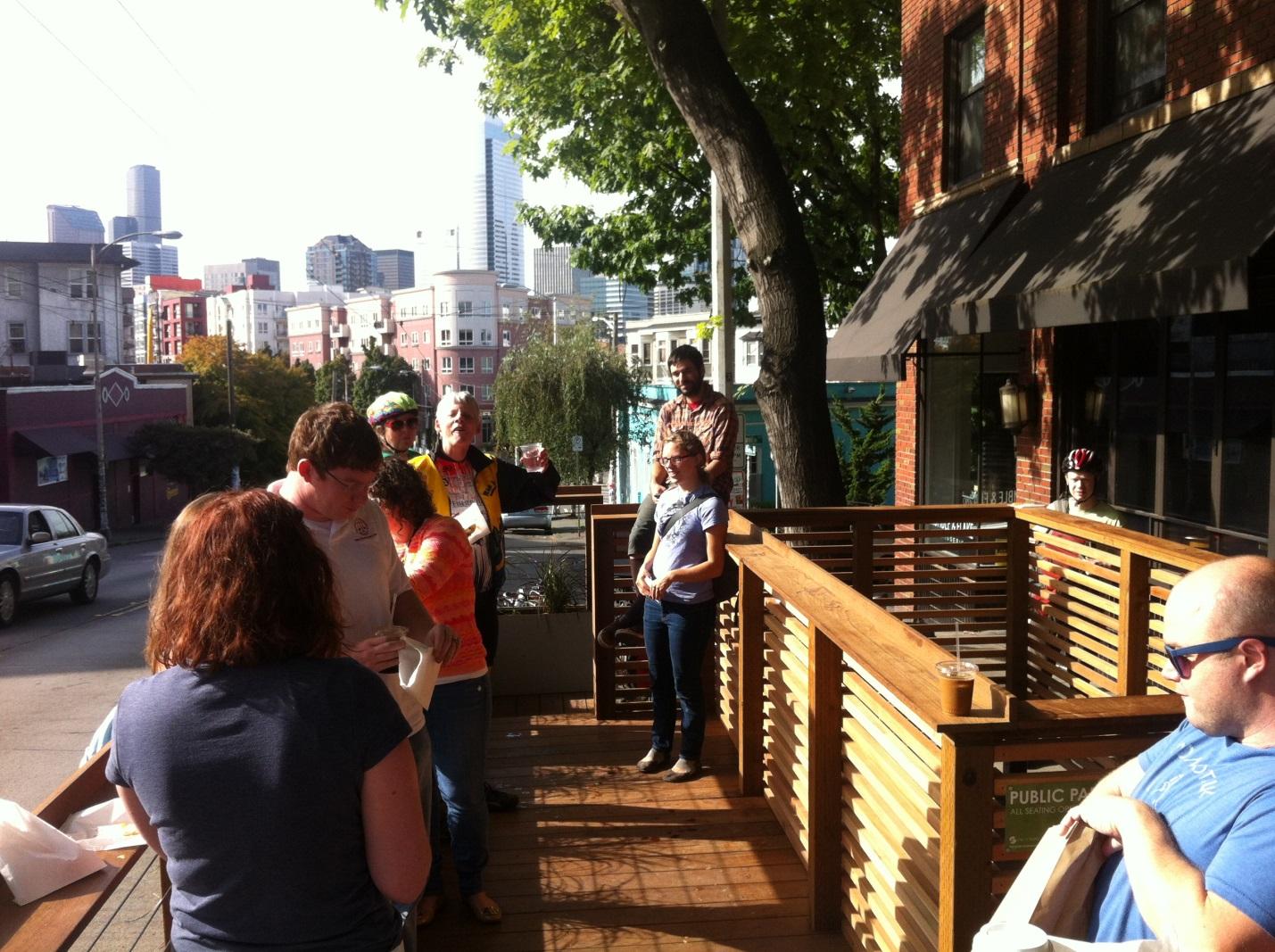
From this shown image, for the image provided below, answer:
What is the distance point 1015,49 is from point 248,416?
55.1 m

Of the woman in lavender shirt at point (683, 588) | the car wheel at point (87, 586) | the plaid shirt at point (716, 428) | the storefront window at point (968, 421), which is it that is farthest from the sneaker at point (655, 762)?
the car wheel at point (87, 586)

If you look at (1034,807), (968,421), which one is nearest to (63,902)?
(1034,807)

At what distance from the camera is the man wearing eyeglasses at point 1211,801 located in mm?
1631

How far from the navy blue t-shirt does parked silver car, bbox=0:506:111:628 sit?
1649 cm

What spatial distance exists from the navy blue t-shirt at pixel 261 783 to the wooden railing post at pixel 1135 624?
3823 millimetres

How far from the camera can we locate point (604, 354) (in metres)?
45.4

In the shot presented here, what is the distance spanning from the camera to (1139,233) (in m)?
6.91

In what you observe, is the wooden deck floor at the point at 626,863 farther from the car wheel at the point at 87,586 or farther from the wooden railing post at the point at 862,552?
the car wheel at the point at 87,586

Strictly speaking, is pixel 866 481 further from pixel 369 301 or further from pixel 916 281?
pixel 369 301

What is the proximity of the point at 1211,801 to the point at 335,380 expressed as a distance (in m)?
85.7

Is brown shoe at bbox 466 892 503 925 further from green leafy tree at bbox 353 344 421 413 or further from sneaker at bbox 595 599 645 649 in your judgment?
green leafy tree at bbox 353 344 421 413

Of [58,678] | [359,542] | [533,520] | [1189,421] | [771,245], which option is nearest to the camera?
[359,542]

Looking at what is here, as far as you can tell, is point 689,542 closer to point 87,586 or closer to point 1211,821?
point 1211,821

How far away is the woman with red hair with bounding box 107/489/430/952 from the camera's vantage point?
1933mm
